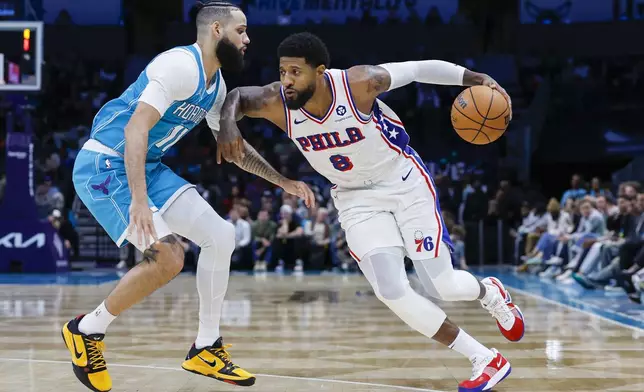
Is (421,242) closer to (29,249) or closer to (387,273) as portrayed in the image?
(387,273)

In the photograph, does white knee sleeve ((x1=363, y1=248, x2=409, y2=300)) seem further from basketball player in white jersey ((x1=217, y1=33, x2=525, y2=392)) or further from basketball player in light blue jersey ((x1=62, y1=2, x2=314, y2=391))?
basketball player in light blue jersey ((x1=62, y1=2, x2=314, y2=391))

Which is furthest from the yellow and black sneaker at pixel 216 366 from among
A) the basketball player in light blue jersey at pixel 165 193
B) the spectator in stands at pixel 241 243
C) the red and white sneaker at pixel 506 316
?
the spectator in stands at pixel 241 243

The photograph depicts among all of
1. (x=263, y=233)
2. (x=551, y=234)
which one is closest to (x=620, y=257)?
(x=551, y=234)

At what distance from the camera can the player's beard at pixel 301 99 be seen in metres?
4.76

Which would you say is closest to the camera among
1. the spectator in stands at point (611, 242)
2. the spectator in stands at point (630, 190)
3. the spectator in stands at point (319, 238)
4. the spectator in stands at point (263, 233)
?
the spectator in stands at point (611, 242)

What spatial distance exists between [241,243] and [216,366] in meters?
12.7

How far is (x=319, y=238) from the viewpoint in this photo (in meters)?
17.7

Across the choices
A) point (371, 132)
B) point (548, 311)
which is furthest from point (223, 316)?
point (371, 132)

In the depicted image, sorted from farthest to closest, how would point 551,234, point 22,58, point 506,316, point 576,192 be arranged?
point 576,192 < point 551,234 < point 22,58 < point 506,316

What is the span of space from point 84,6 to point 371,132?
63.6 feet

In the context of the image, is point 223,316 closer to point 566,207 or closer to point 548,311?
point 548,311

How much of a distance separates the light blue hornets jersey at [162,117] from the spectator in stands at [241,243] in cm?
1215

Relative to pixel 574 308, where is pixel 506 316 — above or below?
above

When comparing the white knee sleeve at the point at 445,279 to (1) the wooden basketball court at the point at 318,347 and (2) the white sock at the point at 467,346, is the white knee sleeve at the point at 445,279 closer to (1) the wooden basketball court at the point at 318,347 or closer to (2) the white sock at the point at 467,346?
(2) the white sock at the point at 467,346
